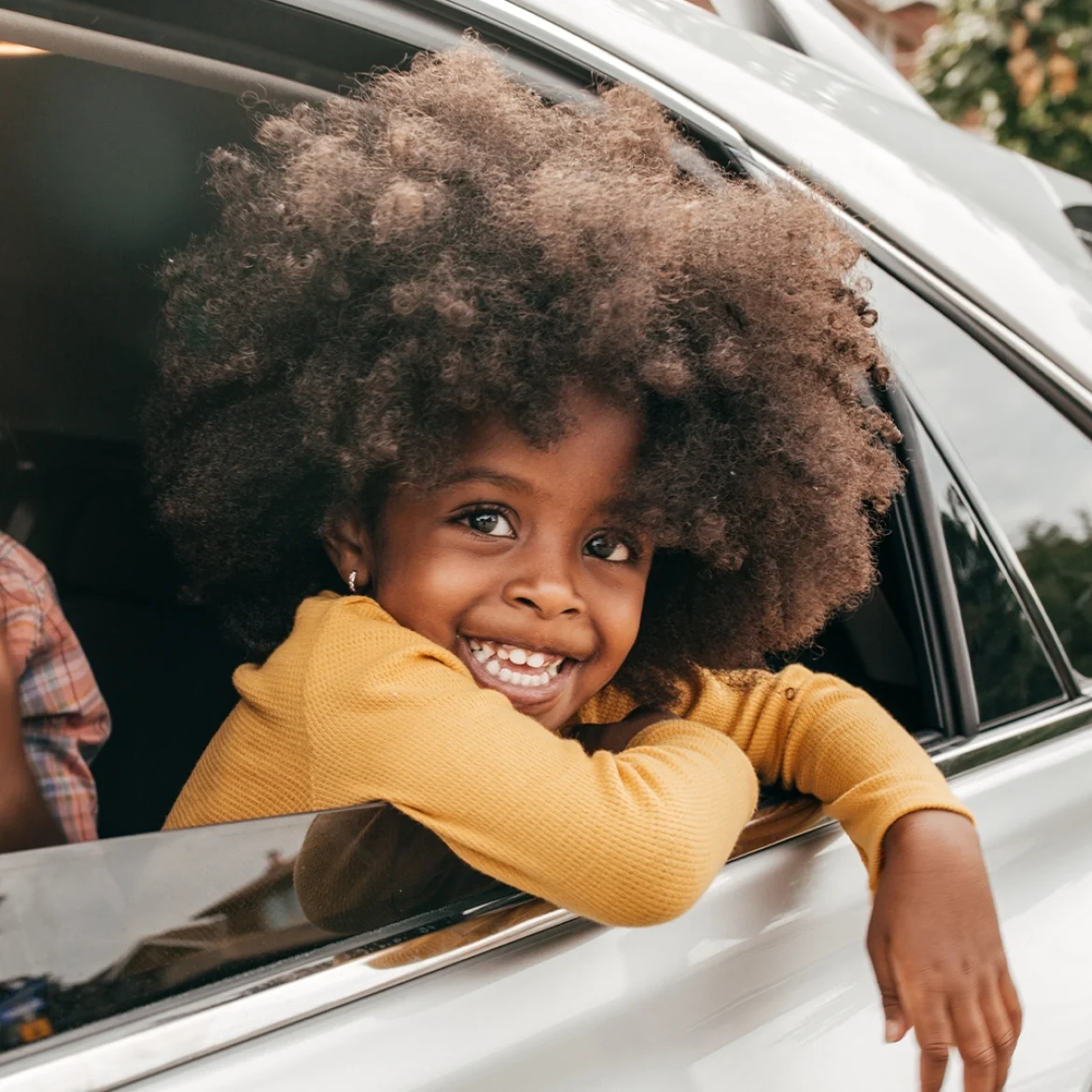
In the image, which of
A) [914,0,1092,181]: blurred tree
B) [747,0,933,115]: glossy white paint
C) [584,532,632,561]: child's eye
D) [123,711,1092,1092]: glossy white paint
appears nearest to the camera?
[123,711,1092,1092]: glossy white paint

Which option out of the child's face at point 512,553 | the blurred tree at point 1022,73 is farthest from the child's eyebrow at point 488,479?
the blurred tree at point 1022,73

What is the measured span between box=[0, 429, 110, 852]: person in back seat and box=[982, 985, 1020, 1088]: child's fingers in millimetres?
1088

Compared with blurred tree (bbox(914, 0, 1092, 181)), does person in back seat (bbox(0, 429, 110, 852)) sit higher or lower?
lower

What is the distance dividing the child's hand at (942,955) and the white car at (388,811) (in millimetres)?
73

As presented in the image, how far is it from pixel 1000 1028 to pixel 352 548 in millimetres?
981

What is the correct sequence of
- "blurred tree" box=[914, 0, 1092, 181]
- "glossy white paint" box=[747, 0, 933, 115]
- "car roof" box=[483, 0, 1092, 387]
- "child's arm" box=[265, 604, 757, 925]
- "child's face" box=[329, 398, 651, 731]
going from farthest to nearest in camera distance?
"blurred tree" box=[914, 0, 1092, 181] < "glossy white paint" box=[747, 0, 933, 115] < "car roof" box=[483, 0, 1092, 387] < "child's face" box=[329, 398, 651, 731] < "child's arm" box=[265, 604, 757, 925]

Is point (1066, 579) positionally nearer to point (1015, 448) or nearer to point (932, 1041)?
point (1015, 448)

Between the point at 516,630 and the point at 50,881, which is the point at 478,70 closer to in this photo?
the point at 516,630

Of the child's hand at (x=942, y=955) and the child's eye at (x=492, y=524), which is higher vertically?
the child's eye at (x=492, y=524)

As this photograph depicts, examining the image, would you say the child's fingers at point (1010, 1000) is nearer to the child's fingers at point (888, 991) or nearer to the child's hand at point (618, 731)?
the child's fingers at point (888, 991)

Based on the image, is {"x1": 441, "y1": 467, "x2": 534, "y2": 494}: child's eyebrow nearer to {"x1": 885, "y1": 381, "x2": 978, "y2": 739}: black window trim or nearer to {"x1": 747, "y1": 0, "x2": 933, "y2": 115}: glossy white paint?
{"x1": 885, "y1": 381, "x2": 978, "y2": 739}: black window trim

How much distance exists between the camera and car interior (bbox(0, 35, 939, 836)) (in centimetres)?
191

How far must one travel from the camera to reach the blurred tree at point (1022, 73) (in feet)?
29.1

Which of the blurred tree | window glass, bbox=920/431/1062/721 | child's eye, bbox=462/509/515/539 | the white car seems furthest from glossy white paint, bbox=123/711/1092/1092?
the blurred tree
